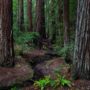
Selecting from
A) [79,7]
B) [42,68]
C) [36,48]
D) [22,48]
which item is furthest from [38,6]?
[79,7]

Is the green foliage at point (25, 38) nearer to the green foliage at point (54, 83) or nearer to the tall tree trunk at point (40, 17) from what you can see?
the tall tree trunk at point (40, 17)

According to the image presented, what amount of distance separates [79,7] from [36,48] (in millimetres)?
7826

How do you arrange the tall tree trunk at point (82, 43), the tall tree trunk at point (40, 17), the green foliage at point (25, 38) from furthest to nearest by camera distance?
the tall tree trunk at point (40, 17)
the green foliage at point (25, 38)
the tall tree trunk at point (82, 43)

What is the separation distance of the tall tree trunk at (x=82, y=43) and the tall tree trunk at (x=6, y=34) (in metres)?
2.93

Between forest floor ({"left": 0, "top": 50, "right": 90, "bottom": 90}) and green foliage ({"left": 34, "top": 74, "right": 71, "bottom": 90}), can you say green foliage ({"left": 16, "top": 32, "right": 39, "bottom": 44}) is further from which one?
green foliage ({"left": 34, "top": 74, "right": 71, "bottom": 90})

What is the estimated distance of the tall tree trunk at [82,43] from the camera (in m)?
6.62

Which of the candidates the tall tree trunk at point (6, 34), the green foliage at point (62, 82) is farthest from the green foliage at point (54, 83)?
the tall tree trunk at point (6, 34)

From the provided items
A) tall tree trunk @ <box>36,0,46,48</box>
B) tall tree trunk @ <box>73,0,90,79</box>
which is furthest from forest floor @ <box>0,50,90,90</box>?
tall tree trunk @ <box>36,0,46,48</box>

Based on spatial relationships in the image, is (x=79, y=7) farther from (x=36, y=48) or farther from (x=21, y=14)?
(x=21, y=14)

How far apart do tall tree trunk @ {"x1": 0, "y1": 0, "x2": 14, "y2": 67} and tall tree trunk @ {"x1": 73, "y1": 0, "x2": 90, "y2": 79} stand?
2.93 m

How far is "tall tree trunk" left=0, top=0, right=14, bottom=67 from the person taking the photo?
326 inches

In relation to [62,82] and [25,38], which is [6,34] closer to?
[62,82]

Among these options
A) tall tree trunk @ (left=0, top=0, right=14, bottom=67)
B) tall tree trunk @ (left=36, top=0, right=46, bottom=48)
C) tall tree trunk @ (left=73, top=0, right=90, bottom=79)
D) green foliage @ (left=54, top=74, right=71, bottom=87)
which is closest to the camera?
tall tree trunk @ (left=73, top=0, right=90, bottom=79)

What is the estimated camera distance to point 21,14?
20172 mm
